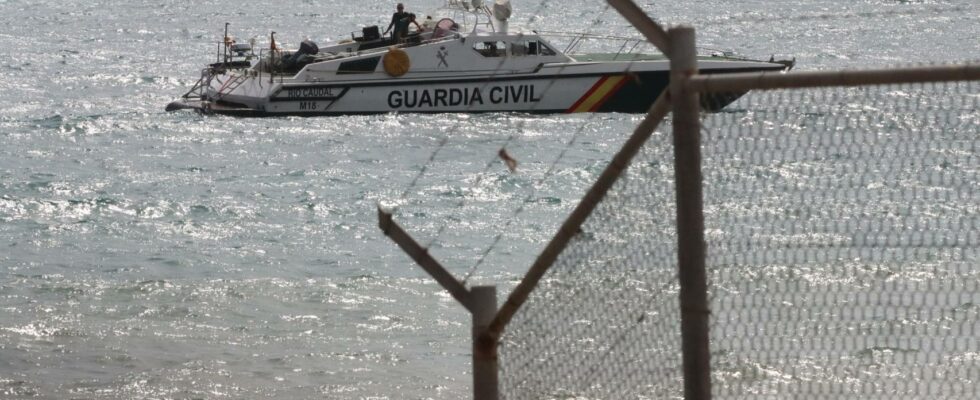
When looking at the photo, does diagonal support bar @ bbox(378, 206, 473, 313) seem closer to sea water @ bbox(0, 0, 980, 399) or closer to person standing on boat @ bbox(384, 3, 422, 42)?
sea water @ bbox(0, 0, 980, 399)

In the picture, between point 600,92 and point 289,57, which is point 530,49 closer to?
point 600,92

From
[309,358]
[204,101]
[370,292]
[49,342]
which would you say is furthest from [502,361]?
[204,101]

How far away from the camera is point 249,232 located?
18.1 m

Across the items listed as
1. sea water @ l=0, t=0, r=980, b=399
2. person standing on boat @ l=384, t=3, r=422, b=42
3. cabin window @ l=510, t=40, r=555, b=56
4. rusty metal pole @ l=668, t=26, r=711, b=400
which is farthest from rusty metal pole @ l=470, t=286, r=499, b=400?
person standing on boat @ l=384, t=3, r=422, b=42

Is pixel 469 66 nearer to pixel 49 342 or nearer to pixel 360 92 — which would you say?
pixel 360 92

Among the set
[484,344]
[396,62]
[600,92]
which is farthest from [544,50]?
[484,344]

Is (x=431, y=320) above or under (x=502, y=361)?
under

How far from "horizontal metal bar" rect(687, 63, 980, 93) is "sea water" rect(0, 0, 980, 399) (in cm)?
144

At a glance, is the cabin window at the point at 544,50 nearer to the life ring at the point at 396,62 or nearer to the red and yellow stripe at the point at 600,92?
the red and yellow stripe at the point at 600,92

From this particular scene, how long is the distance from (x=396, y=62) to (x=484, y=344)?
2134 cm

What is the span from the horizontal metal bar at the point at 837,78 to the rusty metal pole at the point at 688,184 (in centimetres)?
6

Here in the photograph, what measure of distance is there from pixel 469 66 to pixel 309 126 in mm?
3399

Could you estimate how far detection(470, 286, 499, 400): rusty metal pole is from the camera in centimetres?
589

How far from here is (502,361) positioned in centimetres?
608
